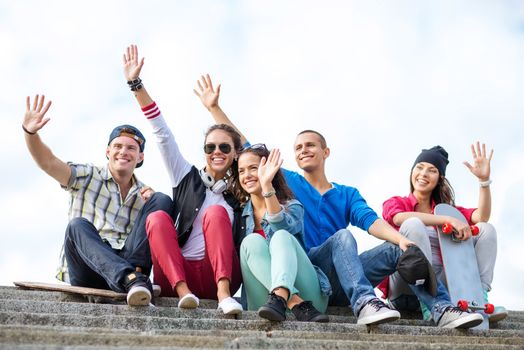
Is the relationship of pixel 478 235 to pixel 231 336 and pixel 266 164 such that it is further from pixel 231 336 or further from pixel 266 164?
pixel 231 336

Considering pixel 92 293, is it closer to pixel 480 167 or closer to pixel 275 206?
pixel 275 206

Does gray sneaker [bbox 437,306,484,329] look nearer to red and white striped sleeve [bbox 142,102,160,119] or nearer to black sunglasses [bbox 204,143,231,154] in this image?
black sunglasses [bbox 204,143,231,154]

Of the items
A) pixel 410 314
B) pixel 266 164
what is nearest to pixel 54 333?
pixel 266 164

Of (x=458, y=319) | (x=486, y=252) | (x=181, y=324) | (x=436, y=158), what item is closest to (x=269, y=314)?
(x=181, y=324)

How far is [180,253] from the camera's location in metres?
5.39

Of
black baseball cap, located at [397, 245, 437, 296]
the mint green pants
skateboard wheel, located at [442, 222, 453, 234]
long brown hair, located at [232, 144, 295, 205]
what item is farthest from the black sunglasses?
skateboard wheel, located at [442, 222, 453, 234]

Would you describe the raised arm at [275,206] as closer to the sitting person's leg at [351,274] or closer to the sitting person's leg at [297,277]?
the sitting person's leg at [297,277]

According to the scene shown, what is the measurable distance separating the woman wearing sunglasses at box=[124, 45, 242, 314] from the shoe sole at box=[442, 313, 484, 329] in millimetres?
1589

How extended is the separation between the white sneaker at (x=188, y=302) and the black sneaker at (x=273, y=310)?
515 millimetres

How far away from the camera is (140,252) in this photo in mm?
5555

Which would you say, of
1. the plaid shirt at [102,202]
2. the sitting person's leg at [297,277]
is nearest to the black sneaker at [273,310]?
the sitting person's leg at [297,277]

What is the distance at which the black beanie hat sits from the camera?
678 centimetres

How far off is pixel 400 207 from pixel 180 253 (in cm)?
219

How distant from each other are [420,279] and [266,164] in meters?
1.43
